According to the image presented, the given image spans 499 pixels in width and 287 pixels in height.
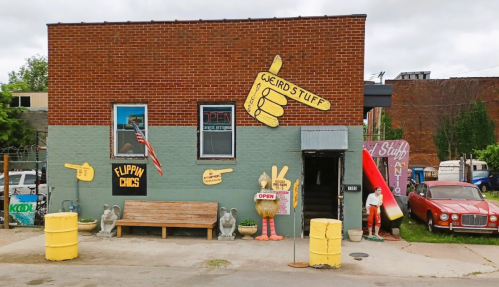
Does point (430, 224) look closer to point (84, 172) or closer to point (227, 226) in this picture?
point (227, 226)

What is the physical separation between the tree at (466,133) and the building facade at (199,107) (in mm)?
30799

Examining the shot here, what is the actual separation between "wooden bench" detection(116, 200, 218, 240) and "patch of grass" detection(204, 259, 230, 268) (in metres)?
2.19

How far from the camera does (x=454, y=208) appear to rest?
39.2 ft

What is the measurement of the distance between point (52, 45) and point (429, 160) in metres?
36.1

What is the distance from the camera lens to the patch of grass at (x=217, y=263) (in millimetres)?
8562

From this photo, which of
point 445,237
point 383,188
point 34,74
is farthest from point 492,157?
point 34,74

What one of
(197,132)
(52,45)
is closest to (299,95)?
(197,132)

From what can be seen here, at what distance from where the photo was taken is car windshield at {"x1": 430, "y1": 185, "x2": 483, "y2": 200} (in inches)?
516

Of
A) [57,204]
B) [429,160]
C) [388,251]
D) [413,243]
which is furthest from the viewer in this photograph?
[429,160]

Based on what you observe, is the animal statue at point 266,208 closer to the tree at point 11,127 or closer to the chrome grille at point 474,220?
the chrome grille at point 474,220

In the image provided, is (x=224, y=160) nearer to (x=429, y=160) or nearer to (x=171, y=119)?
(x=171, y=119)

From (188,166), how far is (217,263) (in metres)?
3.51

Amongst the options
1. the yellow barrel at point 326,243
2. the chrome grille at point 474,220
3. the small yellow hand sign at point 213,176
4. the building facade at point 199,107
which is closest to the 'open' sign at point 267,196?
the building facade at point 199,107

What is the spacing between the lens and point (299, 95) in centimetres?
1131
